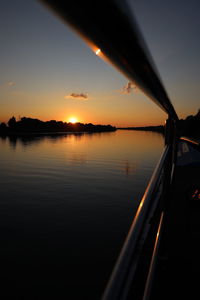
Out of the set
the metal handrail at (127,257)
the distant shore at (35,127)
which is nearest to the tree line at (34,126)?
the distant shore at (35,127)

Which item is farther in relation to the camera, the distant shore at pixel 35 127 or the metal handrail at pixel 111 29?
the distant shore at pixel 35 127

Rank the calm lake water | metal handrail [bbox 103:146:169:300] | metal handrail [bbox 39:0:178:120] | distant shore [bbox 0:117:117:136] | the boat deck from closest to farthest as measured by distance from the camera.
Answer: metal handrail [bbox 39:0:178:120] → metal handrail [bbox 103:146:169:300] → the boat deck → the calm lake water → distant shore [bbox 0:117:117:136]

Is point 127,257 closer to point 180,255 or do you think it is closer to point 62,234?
point 180,255

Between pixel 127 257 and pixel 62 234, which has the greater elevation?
pixel 127 257

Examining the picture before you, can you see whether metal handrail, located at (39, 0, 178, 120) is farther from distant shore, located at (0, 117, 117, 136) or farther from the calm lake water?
distant shore, located at (0, 117, 117, 136)

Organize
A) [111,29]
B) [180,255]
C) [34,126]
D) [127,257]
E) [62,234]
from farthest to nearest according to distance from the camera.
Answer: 1. [34,126]
2. [62,234]
3. [180,255]
4. [127,257]
5. [111,29]

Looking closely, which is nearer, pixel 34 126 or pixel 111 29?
pixel 111 29

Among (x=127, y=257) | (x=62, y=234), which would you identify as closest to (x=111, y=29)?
(x=127, y=257)

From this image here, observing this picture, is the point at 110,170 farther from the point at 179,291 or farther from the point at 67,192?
the point at 179,291

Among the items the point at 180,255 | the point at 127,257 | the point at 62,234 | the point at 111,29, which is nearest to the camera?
the point at 111,29

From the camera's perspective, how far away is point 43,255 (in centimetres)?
639

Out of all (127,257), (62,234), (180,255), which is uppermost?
(127,257)

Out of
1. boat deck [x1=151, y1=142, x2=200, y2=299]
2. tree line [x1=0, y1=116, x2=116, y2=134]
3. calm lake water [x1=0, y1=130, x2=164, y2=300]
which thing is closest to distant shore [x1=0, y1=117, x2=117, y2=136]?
tree line [x1=0, y1=116, x2=116, y2=134]

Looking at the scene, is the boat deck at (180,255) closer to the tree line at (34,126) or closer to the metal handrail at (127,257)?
the metal handrail at (127,257)
